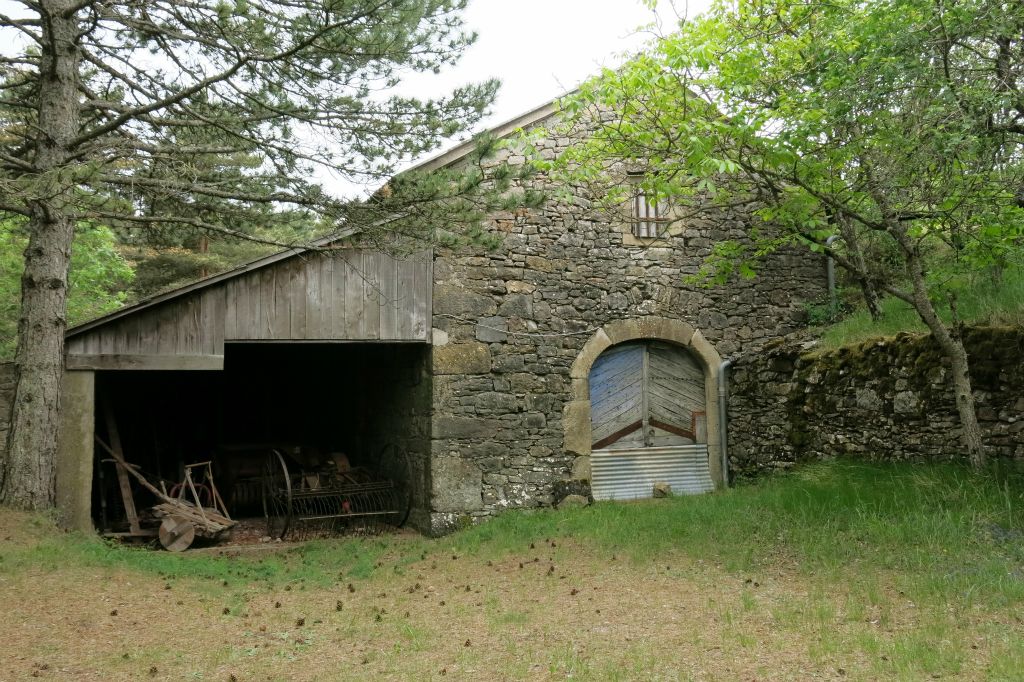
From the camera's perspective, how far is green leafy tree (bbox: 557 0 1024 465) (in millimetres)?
5621

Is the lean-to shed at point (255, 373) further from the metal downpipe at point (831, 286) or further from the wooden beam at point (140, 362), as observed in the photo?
the metal downpipe at point (831, 286)

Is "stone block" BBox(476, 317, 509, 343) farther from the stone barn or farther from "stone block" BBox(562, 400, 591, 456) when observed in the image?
"stone block" BBox(562, 400, 591, 456)

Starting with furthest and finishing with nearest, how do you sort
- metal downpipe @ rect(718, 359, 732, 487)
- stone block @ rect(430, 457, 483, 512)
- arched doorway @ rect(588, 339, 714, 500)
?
metal downpipe @ rect(718, 359, 732, 487), arched doorway @ rect(588, 339, 714, 500), stone block @ rect(430, 457, 483, 512)

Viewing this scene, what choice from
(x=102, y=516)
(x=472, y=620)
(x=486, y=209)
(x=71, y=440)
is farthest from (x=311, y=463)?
(x=472, y=620)

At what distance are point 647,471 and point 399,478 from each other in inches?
124

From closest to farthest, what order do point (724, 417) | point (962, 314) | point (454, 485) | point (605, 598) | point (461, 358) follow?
point (605, 598), point (962, 314), point (454, 485), point (461, 358), point (724, 417)

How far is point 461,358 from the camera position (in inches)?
356

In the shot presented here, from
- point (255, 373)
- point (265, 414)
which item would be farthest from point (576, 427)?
point (255, 373)

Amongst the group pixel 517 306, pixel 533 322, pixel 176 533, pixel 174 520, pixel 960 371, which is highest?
pixel 517 306

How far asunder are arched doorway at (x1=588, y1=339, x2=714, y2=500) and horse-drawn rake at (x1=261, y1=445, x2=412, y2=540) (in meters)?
2.49

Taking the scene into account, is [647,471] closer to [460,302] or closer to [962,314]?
[460,302]

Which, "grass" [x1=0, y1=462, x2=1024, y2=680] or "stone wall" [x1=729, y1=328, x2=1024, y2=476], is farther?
"stone wall" [x1=729, y1=328, x2=1024, y2=476]

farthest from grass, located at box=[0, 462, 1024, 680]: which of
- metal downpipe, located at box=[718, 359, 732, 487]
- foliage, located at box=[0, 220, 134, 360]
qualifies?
foliage, located at box=[0, 220, 134, 360]

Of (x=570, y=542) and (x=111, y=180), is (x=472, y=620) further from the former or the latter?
(x=111, y=180)
